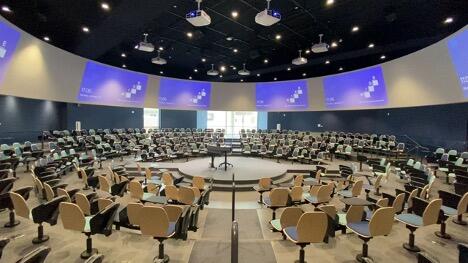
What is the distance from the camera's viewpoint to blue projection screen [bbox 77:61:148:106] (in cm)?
1531

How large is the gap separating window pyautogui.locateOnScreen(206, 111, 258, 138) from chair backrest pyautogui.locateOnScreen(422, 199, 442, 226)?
1994 cm

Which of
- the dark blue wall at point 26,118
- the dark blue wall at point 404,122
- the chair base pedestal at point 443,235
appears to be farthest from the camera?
the dark blue wall at point 26,118

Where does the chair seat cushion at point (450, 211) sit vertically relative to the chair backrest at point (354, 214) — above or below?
below

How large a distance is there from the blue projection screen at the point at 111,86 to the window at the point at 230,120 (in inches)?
291

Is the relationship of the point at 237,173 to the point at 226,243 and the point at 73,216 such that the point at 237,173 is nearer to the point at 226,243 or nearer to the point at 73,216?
the point at 226,243

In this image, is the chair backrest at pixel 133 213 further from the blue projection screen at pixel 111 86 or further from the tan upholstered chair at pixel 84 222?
the blue projection screen at pixel 111 86

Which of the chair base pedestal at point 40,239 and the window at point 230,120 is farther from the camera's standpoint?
the window at point 230,120

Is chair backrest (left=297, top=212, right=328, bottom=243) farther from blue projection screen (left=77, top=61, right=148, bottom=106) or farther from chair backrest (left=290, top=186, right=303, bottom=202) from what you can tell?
blue projection screen (left=77, top=61, right=148, bottom=106)

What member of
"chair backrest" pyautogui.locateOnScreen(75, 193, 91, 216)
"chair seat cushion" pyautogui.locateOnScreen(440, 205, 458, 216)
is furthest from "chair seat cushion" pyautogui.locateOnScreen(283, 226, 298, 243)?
"chair backrest" pyautogui.locateOnScreen(75, 193, 91, 216)

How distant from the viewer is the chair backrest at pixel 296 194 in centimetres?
643

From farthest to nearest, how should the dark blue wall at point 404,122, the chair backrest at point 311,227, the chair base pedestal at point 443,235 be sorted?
the dark blue wall at point 404,122 → the chair base pedestal at point 443,235 → the chair backrest at point 311,227

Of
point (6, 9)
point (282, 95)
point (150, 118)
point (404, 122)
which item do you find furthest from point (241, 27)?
point (150, 118)

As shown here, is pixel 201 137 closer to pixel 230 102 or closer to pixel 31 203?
pixel 230 102

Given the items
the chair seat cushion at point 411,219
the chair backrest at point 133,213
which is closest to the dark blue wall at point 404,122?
the chair seat cushion at point 411,219
